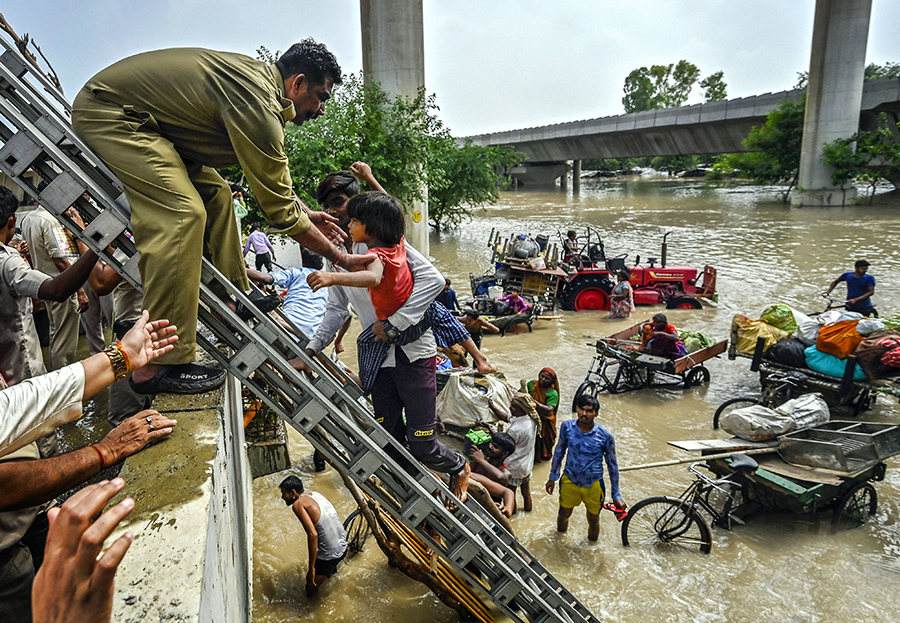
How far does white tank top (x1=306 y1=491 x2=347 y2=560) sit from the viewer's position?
5.04 m

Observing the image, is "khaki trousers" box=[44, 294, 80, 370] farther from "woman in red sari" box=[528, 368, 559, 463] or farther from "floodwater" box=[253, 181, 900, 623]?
"woman in red sari" box=[528, 368, 559, 463]

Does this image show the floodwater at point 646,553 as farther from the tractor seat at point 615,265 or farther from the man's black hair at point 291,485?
the tractor seat at point 615,265

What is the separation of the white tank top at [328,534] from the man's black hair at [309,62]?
3447 millimetres

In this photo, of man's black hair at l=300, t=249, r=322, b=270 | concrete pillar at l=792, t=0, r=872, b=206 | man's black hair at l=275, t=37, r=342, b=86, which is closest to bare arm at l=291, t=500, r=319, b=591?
man's black hair at l=275, t=37, r=342, b=86

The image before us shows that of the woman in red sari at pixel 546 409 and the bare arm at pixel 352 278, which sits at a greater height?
Answer: the bare arm at pixel 352 278

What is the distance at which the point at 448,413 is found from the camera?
7270 mm

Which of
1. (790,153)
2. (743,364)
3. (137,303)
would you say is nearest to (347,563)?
(137,303)

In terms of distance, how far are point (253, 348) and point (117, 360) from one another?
2.15 ft

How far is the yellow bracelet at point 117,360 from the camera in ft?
6.82

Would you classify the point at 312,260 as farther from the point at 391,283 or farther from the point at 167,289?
the point at 167,289

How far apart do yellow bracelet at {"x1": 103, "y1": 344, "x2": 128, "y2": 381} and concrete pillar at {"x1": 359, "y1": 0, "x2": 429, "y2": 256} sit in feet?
52.3

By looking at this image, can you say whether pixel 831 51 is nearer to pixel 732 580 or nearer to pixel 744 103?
pixel 744 103

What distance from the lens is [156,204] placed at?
98.3 inches

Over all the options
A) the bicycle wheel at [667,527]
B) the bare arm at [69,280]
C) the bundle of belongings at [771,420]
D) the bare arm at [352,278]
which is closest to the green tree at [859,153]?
the bundle of belongings at [771,420]
